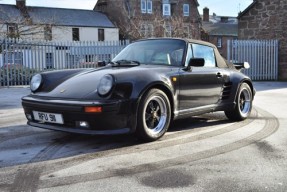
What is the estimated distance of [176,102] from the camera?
18.0ft

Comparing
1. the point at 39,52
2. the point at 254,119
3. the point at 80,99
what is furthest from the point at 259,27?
the point at 80,99

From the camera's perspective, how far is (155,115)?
5195 millimetres

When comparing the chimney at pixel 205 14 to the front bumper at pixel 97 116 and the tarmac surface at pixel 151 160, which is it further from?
the front bumper at pixel 97 116

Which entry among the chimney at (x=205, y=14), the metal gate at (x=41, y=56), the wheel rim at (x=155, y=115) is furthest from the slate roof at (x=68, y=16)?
the wheel rim at (x=155, y=115)

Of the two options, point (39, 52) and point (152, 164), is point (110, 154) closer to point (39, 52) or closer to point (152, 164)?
point (152, 164)

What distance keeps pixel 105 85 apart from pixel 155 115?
889mm

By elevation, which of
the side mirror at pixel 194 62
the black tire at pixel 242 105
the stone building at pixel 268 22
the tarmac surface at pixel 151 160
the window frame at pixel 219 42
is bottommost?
the tarmac surface at pixel 151 160

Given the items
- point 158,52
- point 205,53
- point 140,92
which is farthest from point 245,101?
point 140,92

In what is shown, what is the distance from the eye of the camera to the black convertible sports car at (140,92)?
4.66 metres

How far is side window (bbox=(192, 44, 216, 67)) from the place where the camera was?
6.25m

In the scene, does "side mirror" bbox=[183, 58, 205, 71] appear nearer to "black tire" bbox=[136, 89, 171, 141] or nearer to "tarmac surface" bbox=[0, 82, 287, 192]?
"black tire" bbox=[136, 89, 171, 141]

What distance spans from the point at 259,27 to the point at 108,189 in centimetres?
1852

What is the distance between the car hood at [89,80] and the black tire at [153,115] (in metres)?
0.27

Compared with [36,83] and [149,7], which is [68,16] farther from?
[36,83]
